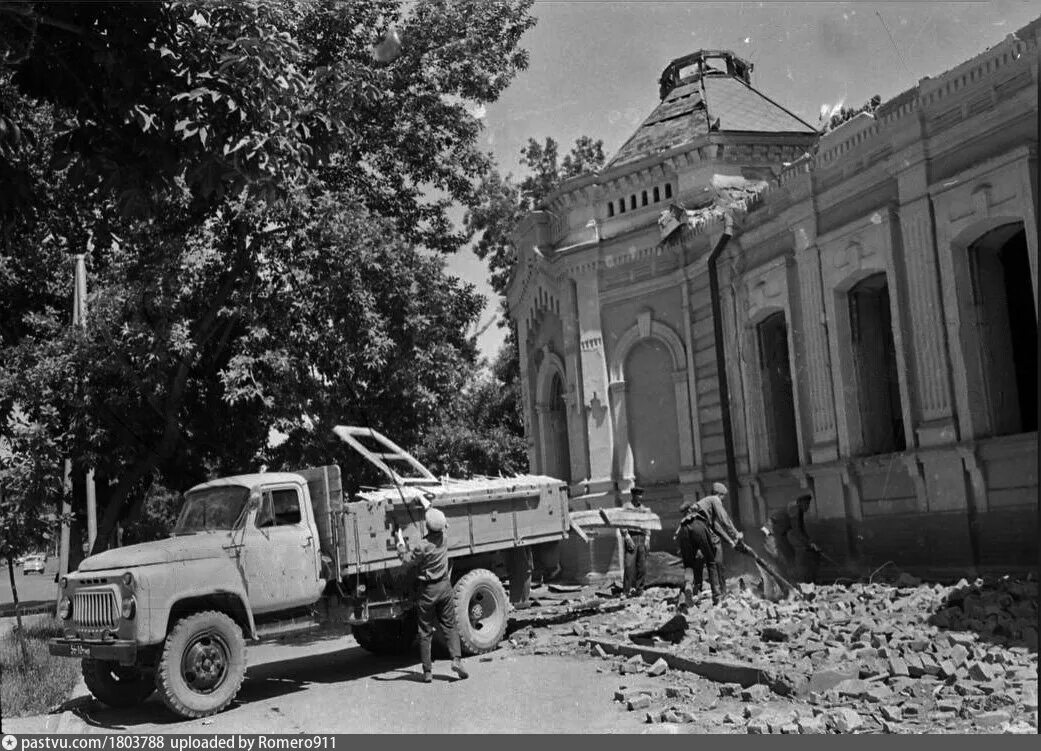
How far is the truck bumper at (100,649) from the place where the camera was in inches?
369

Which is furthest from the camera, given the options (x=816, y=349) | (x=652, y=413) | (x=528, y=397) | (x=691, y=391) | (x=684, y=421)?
(x=528, y=397)

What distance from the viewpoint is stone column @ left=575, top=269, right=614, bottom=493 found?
1941 centimetres

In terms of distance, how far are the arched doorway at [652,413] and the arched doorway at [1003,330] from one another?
7.32 meters

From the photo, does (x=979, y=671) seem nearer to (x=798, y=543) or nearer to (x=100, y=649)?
(x=798, y=543)

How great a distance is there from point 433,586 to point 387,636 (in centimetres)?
253

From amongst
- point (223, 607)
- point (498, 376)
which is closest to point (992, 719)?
point (223, 607)

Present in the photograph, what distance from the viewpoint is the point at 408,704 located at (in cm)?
937

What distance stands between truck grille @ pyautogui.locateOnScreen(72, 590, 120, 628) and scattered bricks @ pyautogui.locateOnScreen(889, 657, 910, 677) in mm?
7050

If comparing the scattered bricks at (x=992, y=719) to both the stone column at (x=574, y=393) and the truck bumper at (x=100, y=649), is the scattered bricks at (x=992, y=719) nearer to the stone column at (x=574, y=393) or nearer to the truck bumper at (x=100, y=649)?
the truck bumper at (x=100, y=649)

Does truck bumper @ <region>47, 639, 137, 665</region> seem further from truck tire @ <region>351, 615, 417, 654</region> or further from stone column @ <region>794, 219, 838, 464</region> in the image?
stone column @ <region>794, 219, 838, 464</region>

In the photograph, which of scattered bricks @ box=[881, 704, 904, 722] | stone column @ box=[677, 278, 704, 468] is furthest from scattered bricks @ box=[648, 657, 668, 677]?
stone column @ box=[677, 278, 704, 468]

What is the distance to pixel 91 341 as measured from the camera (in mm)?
15656

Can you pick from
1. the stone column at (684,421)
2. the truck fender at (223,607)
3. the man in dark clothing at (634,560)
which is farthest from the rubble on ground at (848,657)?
the stone column at (684,421)

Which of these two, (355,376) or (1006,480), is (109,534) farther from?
(1006,480)
